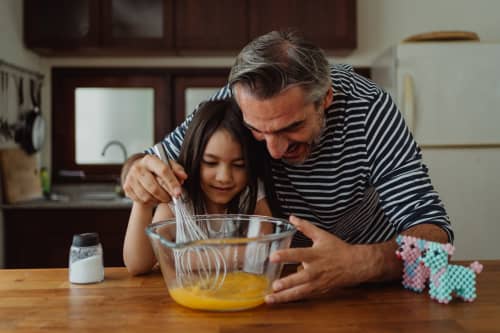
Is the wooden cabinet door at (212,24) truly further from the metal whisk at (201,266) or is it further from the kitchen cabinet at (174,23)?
the metal whisk at (201,266)

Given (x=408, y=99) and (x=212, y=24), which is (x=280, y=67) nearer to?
(x=408, y=99)

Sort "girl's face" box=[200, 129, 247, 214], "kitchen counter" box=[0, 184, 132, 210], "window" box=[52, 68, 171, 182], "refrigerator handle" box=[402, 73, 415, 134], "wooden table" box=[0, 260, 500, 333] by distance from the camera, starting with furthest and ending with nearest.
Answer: "window" box=[52, 68, 171, 182] < "refrigerator handle" box=[402, 73, 415, 134] < "kitchen counter" box=[0, 184, 132, 210] < "girl's face" box=[200, 129, 247, 214] < "wooden table" box=[0, 260, 500, 333]

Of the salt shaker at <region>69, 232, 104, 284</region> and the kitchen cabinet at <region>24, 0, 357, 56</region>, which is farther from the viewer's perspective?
the kitchen cabinet at <region>24, 0, 357, 56</region>

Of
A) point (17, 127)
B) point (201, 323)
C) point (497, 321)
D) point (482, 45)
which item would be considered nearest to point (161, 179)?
point (201, 323)

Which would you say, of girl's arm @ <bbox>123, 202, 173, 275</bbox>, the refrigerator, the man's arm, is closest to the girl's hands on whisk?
the man's arm

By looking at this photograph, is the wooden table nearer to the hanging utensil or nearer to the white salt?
the white salt

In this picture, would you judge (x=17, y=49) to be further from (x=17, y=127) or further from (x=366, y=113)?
(x=366, y=113)

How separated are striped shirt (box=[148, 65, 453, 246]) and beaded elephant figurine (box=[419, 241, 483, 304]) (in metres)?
0.21

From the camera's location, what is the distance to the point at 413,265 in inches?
42.2

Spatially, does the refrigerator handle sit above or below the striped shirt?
above

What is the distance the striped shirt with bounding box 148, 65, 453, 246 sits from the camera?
4.22ft

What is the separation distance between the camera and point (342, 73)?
1.48m

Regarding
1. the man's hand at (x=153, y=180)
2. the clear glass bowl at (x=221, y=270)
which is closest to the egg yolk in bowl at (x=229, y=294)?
the clear glass bowl at (x=221, y=270)

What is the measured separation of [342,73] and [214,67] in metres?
1.89
